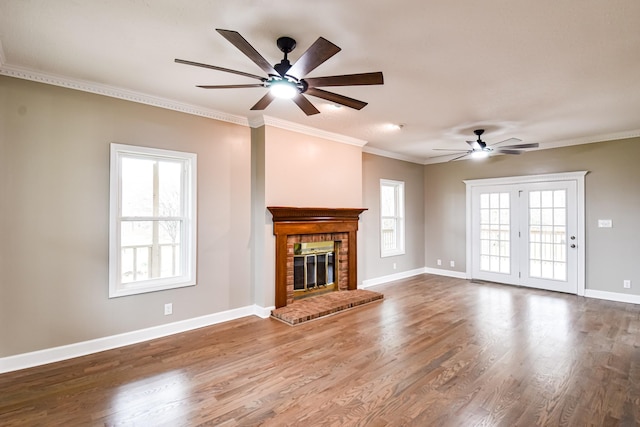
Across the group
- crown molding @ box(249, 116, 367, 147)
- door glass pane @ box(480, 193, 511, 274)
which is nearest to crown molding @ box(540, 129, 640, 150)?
door glass pane @ box(480, 193, 511, 274)

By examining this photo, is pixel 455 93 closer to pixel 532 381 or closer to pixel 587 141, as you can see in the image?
pixel 532 381

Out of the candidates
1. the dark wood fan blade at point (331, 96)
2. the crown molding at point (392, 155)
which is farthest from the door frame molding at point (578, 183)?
the dark wood fan blade at point (331, 96)

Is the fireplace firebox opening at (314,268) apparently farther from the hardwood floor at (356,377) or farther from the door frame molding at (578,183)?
the door frame molding at (578,183)

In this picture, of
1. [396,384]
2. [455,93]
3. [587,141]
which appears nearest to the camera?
[396,384]

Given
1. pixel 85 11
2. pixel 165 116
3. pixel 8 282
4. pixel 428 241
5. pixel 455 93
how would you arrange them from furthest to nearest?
1. pixel 428 241
2. pixel 165 116
3. pixel 455 93
4. pixel 8 282
5. pixel 85 11

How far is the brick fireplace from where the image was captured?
14.8 ft

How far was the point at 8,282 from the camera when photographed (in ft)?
9.46

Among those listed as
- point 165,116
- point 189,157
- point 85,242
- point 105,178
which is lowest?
point 85,242

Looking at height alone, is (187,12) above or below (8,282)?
above

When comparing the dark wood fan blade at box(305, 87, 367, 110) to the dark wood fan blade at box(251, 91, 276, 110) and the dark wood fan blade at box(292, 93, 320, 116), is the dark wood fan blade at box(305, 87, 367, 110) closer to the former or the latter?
the dark wood fan blade at box(292, 93, 320, 116)

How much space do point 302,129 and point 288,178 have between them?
79cm

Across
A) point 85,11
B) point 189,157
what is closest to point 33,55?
point 85,11

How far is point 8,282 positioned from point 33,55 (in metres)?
2.02

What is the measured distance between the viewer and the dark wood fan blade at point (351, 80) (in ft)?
7.35
